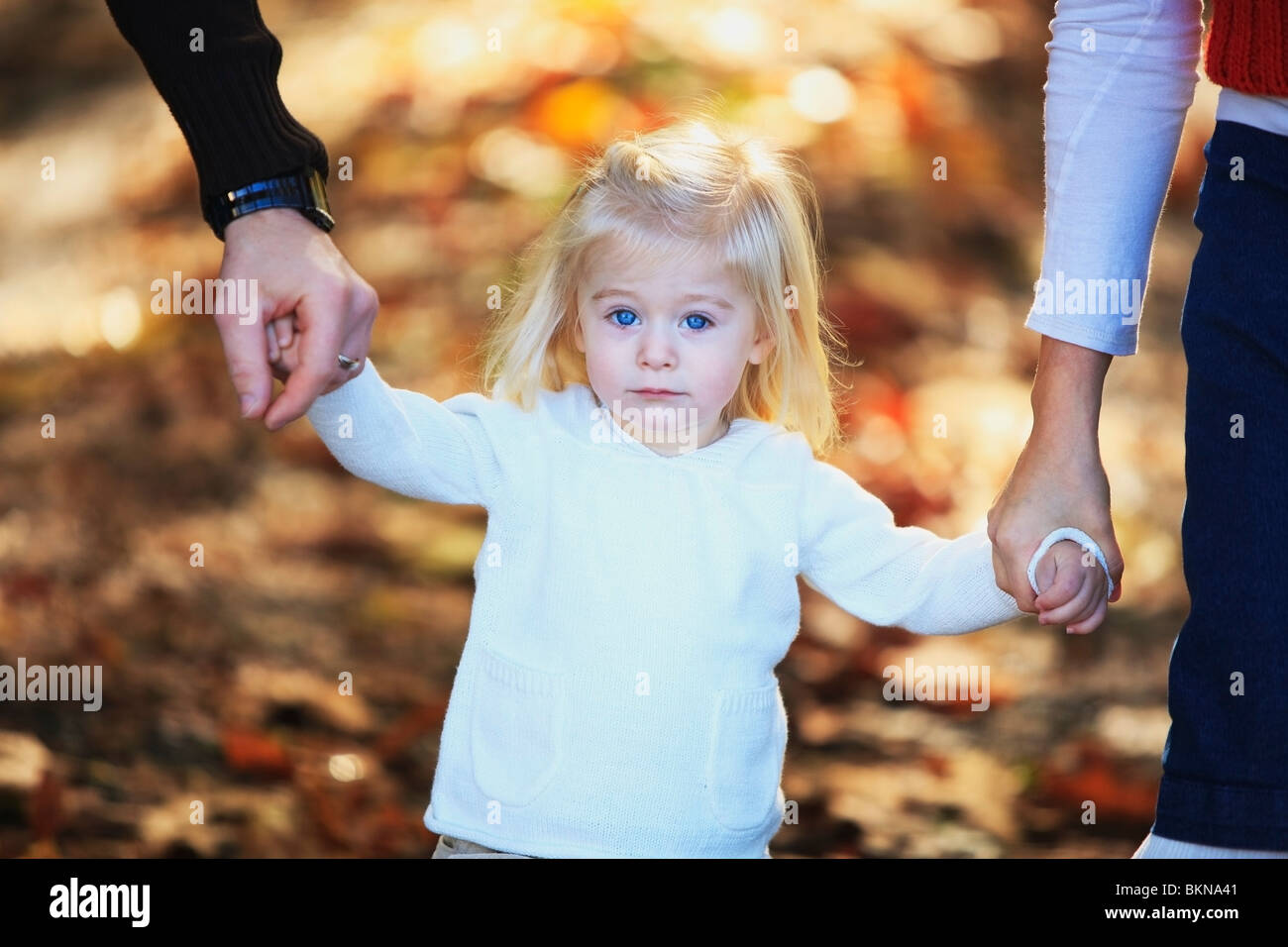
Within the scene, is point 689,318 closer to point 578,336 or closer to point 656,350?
point 656,350

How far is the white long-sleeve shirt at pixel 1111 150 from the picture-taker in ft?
5.98

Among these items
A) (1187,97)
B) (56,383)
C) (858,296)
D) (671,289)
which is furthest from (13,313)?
(1187,97)

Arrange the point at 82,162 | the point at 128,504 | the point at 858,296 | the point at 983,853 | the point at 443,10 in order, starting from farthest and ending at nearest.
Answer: the point at 443,10 < the point at 82,162 < the point at 858,296 < the point at 128,504 < the point at 983,853

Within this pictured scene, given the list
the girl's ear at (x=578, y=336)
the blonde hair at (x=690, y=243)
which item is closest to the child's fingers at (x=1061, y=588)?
the blonde hair at (x=690, y=243)

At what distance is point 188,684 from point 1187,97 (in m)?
2.42

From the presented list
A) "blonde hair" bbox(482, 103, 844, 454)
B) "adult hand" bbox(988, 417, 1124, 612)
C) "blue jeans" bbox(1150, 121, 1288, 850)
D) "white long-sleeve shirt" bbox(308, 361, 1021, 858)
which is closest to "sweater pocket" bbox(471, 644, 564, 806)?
"white long-sleeve shirt" bbox(308, 361, 1021, 858)

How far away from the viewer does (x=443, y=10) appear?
213 inches

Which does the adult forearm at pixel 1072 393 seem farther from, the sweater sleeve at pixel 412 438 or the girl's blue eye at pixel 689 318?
the sweater sleeve at pixel 412 438

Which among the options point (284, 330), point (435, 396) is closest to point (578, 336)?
point (284, 330)

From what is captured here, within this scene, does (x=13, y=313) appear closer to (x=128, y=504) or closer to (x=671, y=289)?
(x=128, y=504)

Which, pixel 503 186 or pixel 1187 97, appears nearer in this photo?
pixel 1187 97

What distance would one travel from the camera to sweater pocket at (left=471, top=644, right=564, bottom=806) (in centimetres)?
188

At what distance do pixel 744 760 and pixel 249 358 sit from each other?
0.79 metres

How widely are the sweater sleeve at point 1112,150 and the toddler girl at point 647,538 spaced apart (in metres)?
0.28
